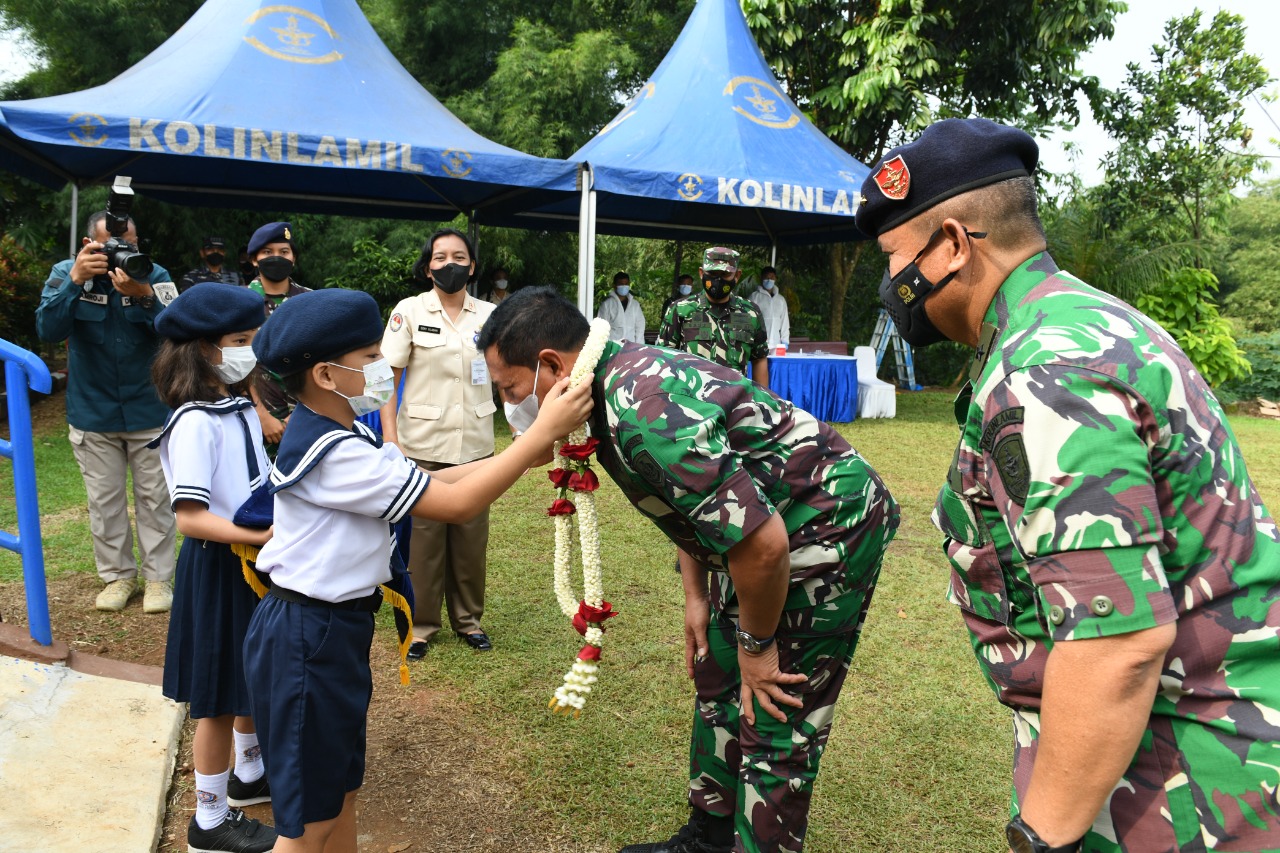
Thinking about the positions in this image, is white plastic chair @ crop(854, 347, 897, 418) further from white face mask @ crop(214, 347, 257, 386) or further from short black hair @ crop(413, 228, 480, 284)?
white face mask @ crop(214, 347, 257, 386)

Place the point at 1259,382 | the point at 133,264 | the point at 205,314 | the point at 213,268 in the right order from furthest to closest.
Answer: the point at 1259,382 < the point at 213,268 < the point at 133,264 < the point at 205,314

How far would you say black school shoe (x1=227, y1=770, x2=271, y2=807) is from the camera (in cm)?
310

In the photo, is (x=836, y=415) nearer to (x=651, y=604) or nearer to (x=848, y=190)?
(x=848, y=190)

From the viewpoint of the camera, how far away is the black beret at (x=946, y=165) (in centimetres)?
137

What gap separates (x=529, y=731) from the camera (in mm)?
3658

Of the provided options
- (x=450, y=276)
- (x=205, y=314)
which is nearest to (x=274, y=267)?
(x=450, y=276)

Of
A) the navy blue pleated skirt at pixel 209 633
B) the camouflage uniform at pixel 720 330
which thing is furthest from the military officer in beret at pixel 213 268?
the navy blue pleated skirt at pixel 209 633

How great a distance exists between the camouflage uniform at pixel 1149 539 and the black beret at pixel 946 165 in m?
0.22

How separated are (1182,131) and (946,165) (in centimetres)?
2006

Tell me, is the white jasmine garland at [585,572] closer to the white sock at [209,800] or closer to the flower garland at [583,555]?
the flower garland at [583,555]

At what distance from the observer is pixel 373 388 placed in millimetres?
2264

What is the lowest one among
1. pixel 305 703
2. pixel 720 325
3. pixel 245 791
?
pixel 245 791

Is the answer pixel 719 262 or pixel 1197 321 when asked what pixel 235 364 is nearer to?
pixel 719 262

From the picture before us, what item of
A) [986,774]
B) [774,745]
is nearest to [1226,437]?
[774,745]
